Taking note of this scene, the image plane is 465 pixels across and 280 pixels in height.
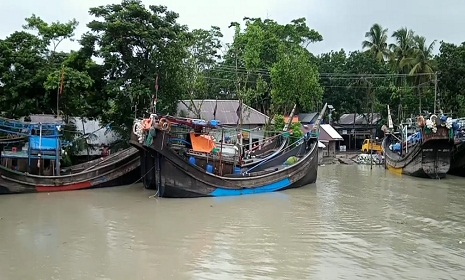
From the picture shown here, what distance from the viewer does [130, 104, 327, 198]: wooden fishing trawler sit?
12820 millimetres

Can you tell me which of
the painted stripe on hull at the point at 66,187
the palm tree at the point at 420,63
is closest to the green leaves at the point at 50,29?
the painted stripe on hull at the point at 66,187

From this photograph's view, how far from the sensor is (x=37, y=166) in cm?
1452

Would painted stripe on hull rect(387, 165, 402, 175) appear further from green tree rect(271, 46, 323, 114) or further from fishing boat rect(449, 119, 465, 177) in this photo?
green tree rect(271, 46, 323, 114)

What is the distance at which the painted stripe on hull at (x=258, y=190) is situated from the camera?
14.0 metres

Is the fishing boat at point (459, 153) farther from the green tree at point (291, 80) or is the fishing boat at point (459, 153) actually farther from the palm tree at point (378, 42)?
the palm tree at point (378, 42)

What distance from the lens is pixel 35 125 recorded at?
568 inches

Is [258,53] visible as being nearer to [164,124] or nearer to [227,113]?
[227,113]

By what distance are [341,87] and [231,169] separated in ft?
86.6

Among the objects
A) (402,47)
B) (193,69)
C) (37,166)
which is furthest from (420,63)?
(37,166)

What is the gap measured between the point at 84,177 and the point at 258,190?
5.80 meters

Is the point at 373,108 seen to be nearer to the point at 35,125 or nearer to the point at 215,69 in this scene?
the point at 215,69

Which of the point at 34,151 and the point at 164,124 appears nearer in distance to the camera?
the point at 164,124

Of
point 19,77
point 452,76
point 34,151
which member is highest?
point 452,76

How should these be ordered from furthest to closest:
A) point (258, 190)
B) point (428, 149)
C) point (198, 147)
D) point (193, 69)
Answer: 1. point (193, 69)
2. point (428, 149)
3. point (258, 190)
4. point (198, 147)
